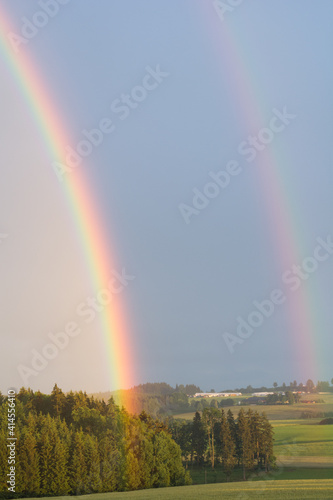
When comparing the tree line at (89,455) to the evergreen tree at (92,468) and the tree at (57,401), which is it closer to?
the evergreen tree at (92,468)

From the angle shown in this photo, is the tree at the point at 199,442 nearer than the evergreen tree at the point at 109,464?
No

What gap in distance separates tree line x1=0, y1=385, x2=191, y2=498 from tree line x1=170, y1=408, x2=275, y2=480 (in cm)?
1889

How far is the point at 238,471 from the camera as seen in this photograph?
93438 millimetres

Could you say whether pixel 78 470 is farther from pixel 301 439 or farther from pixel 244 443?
pixel 301 439

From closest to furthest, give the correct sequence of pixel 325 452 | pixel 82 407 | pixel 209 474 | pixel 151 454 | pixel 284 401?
pixel 151 454 < pixel 82 407 < pixel 209 474 < pixel 325 452 < pixel 284 401

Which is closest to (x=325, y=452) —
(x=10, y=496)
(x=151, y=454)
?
(x=151, y=454)

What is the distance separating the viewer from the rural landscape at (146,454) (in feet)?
197

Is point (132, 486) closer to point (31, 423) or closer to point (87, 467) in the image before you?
point (87, 467)

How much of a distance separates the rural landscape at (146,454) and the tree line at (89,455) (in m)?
0.10

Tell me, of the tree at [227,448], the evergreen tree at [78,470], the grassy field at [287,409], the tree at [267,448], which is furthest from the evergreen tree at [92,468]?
the grassy field at [287,409]

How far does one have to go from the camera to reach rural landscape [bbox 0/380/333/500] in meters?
60.1

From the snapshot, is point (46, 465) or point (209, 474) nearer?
point (46, 465)

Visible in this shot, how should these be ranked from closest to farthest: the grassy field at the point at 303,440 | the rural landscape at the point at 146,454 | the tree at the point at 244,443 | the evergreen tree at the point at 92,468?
the rural landscape at the point at 146,454 < the evergreen tree at the point at 92,468 < the tree at the point at 244,443 < the grassy field at the point at 303,440

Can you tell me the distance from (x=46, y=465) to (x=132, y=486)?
10.5m
